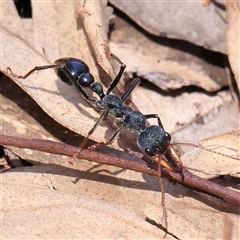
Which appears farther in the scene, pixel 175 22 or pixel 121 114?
pixel 175 22

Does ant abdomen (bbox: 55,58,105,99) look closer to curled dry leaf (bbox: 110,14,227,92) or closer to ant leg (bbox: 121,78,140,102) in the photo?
ant leg (bbox: 121,78,140,102)

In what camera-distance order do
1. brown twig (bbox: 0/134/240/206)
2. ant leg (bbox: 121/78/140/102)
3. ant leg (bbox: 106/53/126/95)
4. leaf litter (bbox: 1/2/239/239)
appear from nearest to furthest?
leaf litter (bbox: 1/2/239/239)
brown twig (bbox: 0/134/240/206)
ant leg (bbox: 106/53/126/95)
ant leg (bbox: 121/78/140/102)

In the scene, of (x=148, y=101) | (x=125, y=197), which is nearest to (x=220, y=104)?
(x=148, y=101)

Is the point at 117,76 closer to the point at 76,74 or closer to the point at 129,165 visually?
the point at 76,74

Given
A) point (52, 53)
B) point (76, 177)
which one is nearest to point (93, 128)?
point (76, 177)

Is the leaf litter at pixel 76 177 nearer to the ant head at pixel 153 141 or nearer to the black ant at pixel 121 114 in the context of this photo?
the black ant at pixel 121 114

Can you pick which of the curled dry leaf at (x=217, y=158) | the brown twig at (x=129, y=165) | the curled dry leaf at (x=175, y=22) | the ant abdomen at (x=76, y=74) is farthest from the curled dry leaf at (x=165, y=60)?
the brown twig at (x=129, y=165)

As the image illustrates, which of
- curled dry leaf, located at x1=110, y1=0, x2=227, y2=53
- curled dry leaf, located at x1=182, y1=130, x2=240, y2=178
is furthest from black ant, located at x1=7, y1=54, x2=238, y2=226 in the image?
curled dry leaf, located at x1=110, y1=0, x2=227, y2=53
